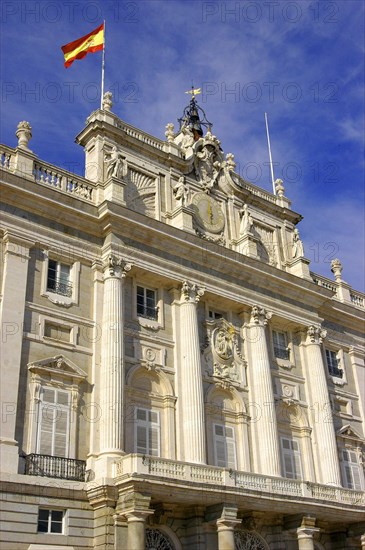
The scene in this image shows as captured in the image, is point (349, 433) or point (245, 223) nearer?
point (349, 433)

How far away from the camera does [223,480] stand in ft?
79.5

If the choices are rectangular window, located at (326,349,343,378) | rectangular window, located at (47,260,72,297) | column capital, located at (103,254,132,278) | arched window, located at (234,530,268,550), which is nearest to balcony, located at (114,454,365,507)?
arched window, located at (234,530,268,550)

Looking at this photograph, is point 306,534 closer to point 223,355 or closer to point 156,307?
point 223,355

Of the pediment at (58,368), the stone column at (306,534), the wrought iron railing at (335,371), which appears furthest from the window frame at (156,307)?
the wrought iron railing at (335,371)

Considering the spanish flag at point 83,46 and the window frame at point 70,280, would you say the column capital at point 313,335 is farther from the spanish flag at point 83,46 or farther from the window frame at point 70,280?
the spanish flag at point 83,46

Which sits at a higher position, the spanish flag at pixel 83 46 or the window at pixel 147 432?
the spanish flag at pixel 83 46

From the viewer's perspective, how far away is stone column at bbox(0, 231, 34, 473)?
21875mm

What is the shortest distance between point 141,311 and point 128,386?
3.53 m

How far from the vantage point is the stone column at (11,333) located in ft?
71.8

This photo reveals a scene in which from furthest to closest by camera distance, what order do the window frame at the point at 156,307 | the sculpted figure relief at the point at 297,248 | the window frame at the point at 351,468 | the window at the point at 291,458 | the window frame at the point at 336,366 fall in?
the sculpted figure relief at the point at 297,248, the window frame at the point at 336,366, the window frame at the point at 351,468, the window at the point at 291,458, the window frame at the point at 156,307

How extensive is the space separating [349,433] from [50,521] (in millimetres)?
16705

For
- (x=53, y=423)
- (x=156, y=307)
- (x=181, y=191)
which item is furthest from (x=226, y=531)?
(x=181, y=191)

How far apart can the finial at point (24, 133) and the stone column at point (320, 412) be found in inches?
620

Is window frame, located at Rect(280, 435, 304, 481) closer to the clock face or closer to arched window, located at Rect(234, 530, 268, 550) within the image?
arched window, located at Rect(234, 530, 268, 550)
